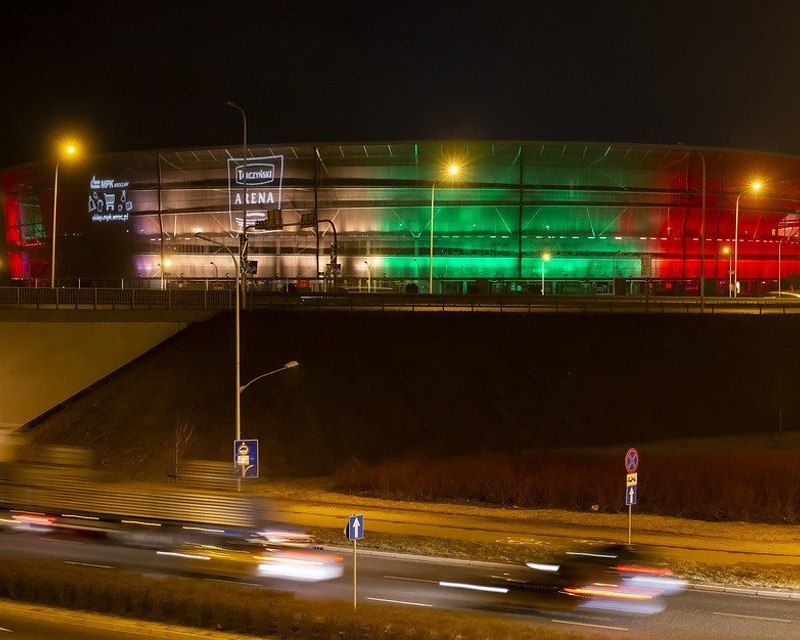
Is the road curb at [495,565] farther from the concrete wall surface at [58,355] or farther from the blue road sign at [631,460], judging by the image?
the concrete wall surface at [58,355]

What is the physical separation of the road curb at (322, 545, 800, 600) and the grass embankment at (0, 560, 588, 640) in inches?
182

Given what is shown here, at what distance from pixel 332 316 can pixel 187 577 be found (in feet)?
81.8

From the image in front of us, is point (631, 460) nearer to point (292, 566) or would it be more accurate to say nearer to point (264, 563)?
point (292, 566)

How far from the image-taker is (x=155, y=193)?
82500 millimetres

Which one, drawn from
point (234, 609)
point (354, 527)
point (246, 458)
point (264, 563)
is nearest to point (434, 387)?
point (246, 458)

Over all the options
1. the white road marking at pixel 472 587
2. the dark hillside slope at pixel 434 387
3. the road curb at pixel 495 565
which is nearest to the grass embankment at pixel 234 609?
the white road marking at pixel 472 587

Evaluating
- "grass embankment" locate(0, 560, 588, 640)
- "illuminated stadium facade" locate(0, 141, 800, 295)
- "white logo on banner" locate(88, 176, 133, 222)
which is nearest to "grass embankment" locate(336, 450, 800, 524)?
"grass embankment" locate(0, 560, 588, 640)

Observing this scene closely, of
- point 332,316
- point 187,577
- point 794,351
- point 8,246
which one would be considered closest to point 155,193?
point 8,246

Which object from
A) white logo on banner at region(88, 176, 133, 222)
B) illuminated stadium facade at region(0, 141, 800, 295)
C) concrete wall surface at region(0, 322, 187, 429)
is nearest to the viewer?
concrete wall surface at region(0, 322, 187, 429)

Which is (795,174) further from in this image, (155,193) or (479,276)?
(155,193)

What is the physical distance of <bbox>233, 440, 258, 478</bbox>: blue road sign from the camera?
84.6 ft

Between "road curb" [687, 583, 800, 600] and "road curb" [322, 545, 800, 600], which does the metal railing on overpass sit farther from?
"road curb" [687, 583, 800, 600]

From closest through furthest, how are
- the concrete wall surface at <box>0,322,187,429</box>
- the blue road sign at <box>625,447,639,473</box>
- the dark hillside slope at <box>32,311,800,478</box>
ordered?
the blue road sign at <box>625,447,639,473</box>
the dark hillside slope at <box>32,311,800,478</box>
the concrete wall surface at <box>0,322,187,429</box>

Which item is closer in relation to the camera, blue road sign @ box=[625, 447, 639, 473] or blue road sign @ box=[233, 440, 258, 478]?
blue road sign @ box=[625, 447, 639, 473]
